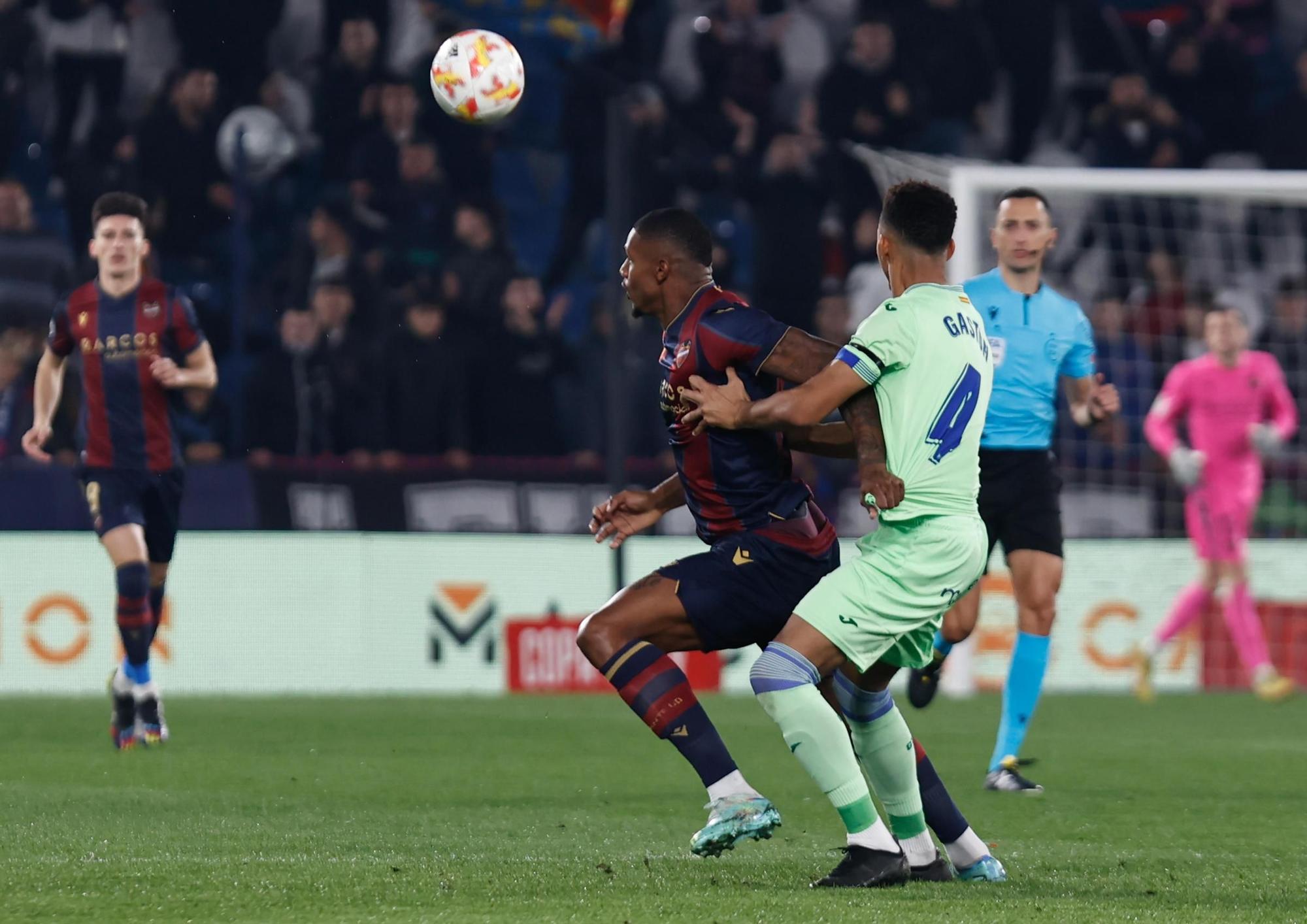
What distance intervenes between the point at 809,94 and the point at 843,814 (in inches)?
467

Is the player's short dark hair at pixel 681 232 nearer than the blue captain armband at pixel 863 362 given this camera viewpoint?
No

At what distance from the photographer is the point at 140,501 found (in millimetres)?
8836

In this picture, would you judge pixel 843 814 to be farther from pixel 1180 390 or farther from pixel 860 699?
pixel 1180 390

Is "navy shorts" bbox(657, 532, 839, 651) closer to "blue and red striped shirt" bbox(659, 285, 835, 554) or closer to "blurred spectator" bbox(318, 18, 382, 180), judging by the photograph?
"blue and red striped shirt" bbox(659, 285, 835, 554)

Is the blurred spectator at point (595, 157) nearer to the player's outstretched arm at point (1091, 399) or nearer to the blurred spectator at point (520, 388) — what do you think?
the blurred spectator at point (520, 388)

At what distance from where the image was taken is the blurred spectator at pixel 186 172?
14273 millimetres

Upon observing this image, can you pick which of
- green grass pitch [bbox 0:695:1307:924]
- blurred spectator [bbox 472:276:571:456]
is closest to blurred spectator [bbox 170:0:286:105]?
blurred spectator [bbox 472:276:571:456]

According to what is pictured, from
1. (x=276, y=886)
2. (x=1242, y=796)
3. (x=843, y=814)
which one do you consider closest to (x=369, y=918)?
(x=276, y=886)

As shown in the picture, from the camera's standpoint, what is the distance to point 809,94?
16031 millimetres

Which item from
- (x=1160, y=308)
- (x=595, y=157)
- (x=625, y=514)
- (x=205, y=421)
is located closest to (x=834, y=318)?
(x=595, y=157)

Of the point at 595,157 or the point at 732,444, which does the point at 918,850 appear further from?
the point at 595,157

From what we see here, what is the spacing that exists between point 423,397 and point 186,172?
8.33ft

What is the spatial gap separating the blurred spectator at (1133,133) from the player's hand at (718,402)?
39.0 feet

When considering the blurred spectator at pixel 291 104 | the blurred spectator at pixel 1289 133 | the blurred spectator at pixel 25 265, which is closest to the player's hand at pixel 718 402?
the blurred spectator at pixel 25 265
